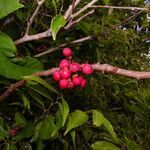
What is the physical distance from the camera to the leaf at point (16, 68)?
59.4 inches

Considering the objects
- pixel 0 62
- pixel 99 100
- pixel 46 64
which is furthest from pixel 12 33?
pixel 99 100

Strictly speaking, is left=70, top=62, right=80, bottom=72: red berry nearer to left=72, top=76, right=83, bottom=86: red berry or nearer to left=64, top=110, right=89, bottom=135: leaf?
left=72, top=76, right=83, bottom=86: red berry

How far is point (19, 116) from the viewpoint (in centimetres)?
177

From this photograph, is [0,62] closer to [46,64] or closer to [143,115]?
[46,64]

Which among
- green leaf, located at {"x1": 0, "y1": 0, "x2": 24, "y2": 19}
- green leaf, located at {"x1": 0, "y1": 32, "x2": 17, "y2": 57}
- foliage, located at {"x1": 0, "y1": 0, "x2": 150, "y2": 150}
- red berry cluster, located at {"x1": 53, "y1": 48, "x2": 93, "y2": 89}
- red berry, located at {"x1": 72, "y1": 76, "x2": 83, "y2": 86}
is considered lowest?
foliage, located at {"x1": 0, "y1": 0, "x2": 150, "y2": 150}

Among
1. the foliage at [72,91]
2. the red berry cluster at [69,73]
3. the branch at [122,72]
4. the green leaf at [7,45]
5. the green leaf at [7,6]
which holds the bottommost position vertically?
the foliage at [72,91]

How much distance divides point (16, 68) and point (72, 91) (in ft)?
4.20

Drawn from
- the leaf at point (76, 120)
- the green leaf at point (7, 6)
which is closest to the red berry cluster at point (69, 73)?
the leaf at point (76, 120)

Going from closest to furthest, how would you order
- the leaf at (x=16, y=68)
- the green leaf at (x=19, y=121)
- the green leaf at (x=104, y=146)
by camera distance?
the leaf at (x=16, y=68)
the green leaf at (x=104, y=146)
the green leaf at (x=19, y=121)

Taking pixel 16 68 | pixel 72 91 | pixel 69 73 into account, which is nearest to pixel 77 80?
pixel 69 73

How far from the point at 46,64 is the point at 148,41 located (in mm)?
2144

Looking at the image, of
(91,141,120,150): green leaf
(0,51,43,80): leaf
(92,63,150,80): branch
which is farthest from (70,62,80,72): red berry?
(91,141,120,150): green leaf

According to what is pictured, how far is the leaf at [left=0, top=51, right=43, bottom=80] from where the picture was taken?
1.51 meters

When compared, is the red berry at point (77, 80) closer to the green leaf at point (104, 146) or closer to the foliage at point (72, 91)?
the foliage at point (72, 91)
